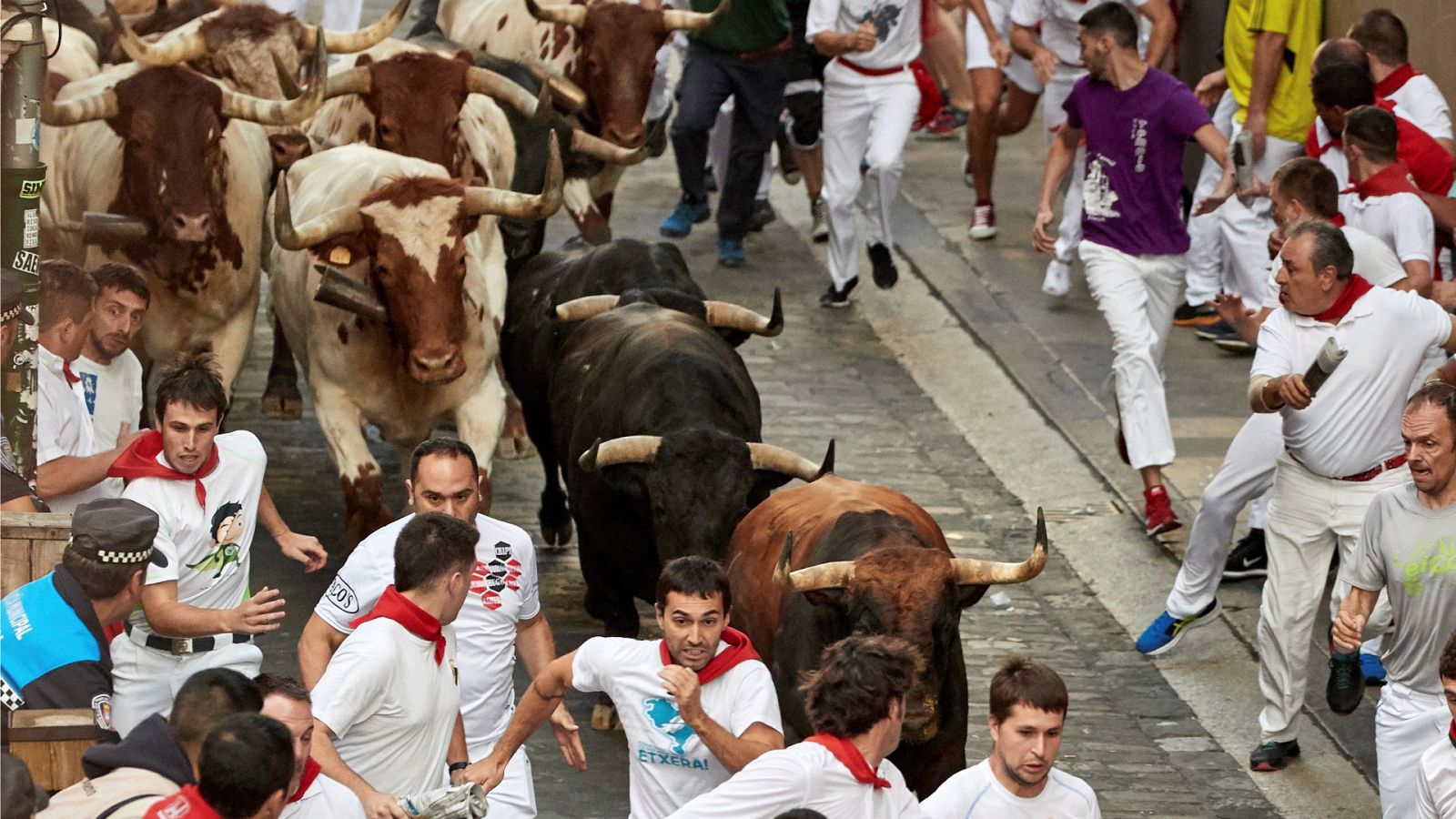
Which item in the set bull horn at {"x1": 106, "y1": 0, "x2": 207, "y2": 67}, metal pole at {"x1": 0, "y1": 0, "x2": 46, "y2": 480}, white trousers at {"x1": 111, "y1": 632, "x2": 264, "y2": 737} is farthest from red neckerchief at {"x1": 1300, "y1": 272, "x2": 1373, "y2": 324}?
bull horn at {"x1": 106, "y1": 0, "x2": 207, "y2": 67}

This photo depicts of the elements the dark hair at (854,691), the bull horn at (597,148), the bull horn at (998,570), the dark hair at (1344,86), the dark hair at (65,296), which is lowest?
the bull horn at (597,148)

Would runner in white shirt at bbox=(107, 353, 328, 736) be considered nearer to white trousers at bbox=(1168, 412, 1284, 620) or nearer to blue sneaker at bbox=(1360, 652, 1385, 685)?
white trousers at bbox=(1168, 412, 1284, 620)

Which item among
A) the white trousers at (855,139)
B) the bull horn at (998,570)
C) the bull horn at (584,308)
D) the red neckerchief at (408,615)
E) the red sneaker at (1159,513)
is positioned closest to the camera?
the red neckerchief at (408,615)

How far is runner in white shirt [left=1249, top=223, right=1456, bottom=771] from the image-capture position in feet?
26.3

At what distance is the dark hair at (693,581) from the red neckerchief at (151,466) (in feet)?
5.78

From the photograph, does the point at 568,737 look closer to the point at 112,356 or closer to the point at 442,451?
the point at 442,451

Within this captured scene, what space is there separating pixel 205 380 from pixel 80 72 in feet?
16.4

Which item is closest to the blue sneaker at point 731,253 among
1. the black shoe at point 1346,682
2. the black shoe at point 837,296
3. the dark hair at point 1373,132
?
the black shoe at point 837,296

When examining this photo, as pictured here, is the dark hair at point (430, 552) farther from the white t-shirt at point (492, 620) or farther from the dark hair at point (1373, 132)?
the dark hair at point (1373, 132)

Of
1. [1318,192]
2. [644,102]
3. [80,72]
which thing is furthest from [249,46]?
[1318,192]

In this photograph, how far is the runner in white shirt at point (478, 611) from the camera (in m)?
6.33

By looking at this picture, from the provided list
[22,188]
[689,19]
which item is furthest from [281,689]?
[689,19]

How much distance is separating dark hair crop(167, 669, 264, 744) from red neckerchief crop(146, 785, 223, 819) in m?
0.32

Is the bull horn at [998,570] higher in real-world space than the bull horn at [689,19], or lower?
higher
